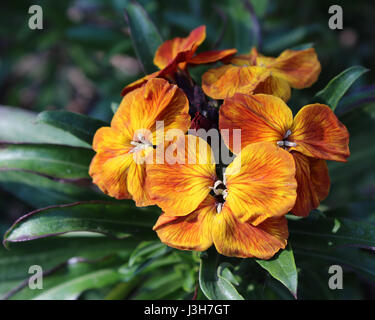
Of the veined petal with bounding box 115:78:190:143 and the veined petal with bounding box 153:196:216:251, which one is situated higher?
the veined petal with bounding box 115:78:190:143

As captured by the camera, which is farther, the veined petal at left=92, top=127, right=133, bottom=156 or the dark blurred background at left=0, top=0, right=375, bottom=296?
the dark blurred background at left=0, top=0, right=375, bottom=296

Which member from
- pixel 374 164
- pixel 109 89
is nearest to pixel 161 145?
pixel 374 164

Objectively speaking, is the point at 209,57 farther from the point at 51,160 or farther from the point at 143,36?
the point at 51,160

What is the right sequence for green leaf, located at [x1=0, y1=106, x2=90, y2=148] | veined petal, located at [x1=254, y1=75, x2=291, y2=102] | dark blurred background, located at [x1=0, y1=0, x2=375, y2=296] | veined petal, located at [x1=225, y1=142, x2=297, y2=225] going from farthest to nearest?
dark blurred background, located at [x1=0, y1=0, x2=375, y2=296] → green leaf, located at [x1=0, y1=106, x2=90, y2=148] → veined petal, located at [x1=254, y1=75, x2=291, y2=102] → veined petal, located at [x1=225, y1=142, x2=297, y2=225]

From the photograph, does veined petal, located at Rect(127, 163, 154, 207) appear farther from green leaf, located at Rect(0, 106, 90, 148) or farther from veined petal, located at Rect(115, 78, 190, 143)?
green leaf, located at Rect(0, 106, 90, 148)

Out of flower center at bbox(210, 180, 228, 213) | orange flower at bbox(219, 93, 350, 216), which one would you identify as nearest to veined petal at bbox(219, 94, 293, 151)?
orange flower at bbox(219, 93, 350, 216)

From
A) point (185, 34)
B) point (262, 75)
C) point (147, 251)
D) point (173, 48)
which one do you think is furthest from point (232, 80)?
point (185, 34)
